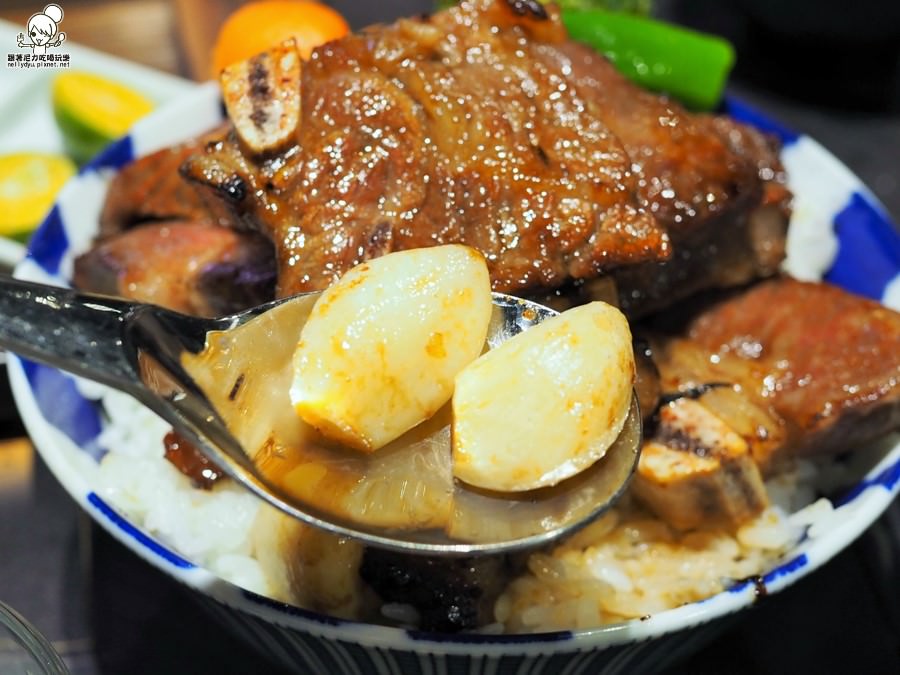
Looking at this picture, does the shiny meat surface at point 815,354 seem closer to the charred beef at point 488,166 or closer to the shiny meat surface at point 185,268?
the charred beef at point 488,166

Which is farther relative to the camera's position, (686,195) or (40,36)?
(40,36)

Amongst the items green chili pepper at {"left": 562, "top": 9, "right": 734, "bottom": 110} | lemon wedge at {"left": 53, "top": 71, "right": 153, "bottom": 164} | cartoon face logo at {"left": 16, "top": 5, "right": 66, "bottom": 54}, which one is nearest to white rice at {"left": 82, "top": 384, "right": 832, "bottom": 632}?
green chili pepper at {"left": 562, "top": 9, "right": 734, "bottom": 110}

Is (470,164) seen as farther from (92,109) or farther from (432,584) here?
(92,109)

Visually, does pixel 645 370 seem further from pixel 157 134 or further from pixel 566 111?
pixel 157 134

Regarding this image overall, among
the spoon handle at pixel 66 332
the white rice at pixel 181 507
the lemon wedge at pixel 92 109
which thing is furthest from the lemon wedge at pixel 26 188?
the spoon handle at pixel 66 332

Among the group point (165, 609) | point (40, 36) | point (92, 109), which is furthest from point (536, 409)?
point (40, 36)

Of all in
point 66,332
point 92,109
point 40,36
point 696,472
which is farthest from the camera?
point 40,36

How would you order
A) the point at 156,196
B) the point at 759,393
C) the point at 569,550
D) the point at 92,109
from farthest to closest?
the point at 92,109, the point at 156,196, the point at 759,393, the point at 569,550
